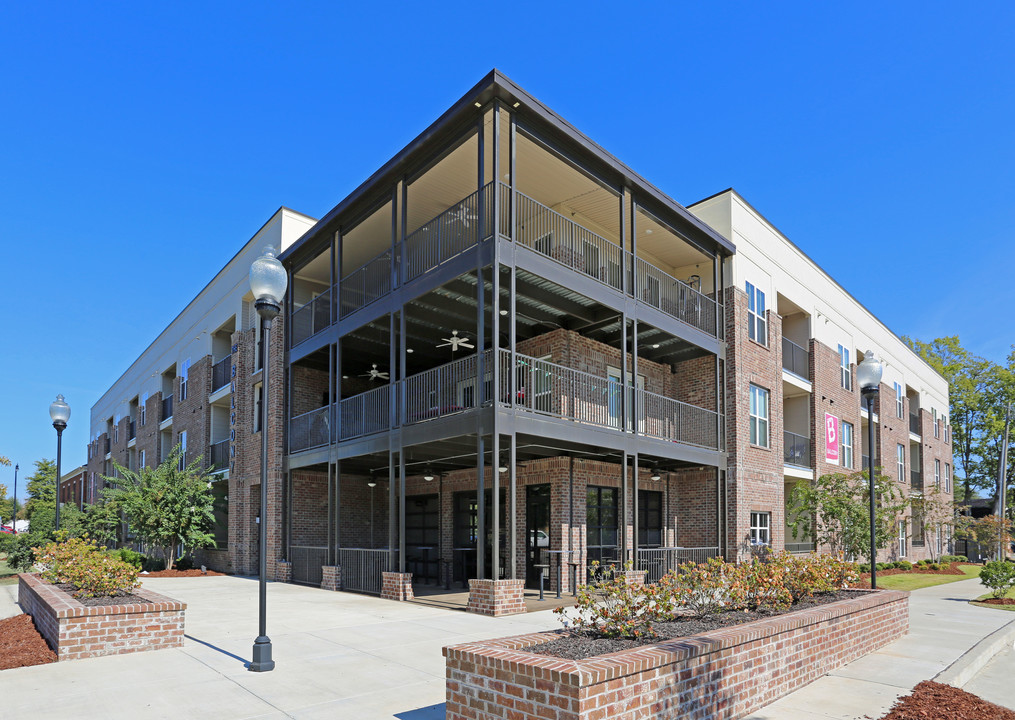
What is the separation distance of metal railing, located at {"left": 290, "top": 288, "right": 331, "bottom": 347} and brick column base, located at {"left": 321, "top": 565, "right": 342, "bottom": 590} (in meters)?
6.10

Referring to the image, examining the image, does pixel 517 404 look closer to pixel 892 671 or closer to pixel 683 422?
pixel 683 422

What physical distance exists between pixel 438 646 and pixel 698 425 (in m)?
12.0

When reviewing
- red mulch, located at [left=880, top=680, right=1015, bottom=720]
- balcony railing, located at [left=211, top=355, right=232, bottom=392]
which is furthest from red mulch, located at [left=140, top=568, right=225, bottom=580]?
red mulch, located at [left=880, top=680, right=1015, bottom=720]

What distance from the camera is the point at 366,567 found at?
16922 mm

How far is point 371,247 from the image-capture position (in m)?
21.0

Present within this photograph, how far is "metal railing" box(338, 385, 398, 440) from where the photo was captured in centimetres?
1711

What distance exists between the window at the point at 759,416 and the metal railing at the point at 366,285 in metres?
10.9

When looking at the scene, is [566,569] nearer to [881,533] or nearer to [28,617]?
[28,617]

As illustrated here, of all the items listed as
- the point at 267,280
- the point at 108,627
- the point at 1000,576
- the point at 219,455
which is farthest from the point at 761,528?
the point at 219,455

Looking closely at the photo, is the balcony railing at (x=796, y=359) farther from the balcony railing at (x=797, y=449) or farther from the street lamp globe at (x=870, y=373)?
the street lamp globe at (x=870, y=373)

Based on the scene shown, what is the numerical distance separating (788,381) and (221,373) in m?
19.2

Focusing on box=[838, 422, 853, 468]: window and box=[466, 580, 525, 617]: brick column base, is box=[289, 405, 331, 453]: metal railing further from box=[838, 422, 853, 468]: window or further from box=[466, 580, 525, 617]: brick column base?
box=[838, 422, 853, 468]: window

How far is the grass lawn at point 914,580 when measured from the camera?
21945 mm

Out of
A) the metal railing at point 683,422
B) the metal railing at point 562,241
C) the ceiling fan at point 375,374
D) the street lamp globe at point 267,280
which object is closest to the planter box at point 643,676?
the street lamp globe at point 267,280
